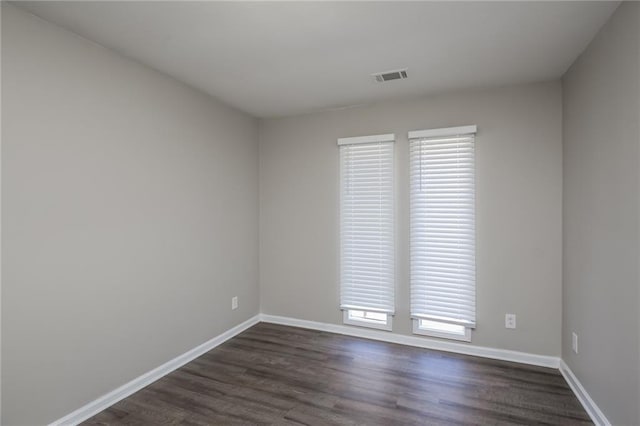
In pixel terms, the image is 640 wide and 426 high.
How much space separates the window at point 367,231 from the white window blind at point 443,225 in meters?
0.26

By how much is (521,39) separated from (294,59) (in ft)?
5.19

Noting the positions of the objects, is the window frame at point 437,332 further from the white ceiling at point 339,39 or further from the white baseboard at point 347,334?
the white ceiling at point 339,39

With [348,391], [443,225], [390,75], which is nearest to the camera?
[348,391]

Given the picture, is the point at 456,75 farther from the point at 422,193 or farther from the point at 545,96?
the point at 422,193

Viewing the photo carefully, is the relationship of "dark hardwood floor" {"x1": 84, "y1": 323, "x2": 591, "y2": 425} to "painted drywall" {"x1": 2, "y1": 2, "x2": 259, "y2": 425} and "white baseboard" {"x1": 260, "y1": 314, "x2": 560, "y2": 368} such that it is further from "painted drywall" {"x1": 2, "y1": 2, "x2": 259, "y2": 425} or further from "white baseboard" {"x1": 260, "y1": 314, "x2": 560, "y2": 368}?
"painted drywall" {"x1": 2, "y1": 2, "x2": 259, "y2": 425}

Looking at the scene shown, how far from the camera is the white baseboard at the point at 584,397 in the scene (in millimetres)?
1999

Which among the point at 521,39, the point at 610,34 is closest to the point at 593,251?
the point at 610,34

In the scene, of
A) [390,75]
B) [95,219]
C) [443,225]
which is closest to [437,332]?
[443,225]

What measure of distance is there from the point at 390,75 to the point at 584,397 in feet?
9.22

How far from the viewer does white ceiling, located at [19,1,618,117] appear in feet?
6.01

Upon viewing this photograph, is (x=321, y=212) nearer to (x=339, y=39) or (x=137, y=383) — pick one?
(x=339, y=39)

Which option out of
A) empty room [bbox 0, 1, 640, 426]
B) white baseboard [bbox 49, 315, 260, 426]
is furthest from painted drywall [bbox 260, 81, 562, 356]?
white baseboard [bbox 49, 315, 260, 426]

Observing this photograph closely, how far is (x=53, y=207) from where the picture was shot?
6.39 ft

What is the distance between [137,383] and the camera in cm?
247
